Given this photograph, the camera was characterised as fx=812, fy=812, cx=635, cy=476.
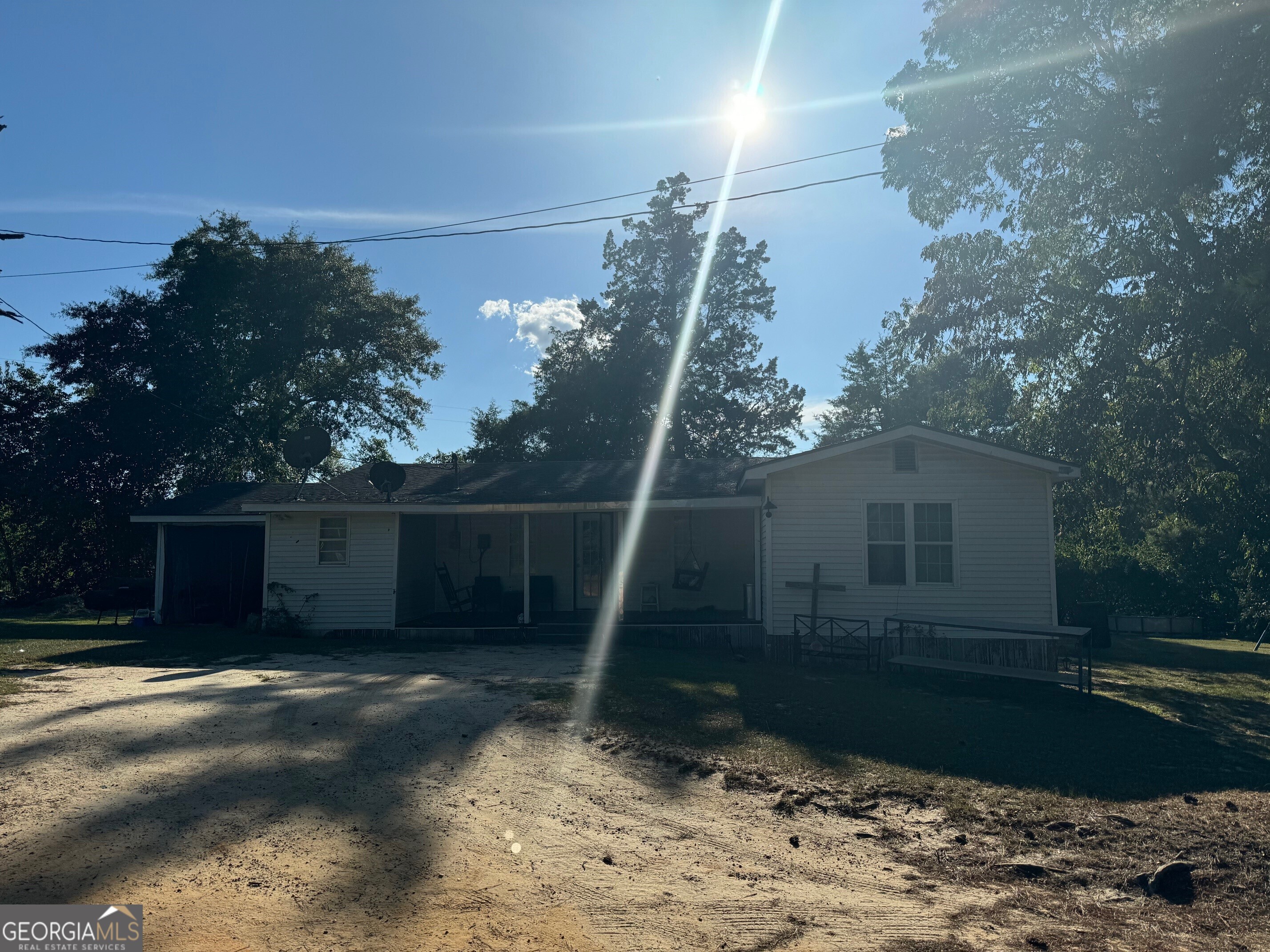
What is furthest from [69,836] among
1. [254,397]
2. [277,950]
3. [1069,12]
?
[254,397]

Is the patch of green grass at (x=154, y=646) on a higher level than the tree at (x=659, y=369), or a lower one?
lower

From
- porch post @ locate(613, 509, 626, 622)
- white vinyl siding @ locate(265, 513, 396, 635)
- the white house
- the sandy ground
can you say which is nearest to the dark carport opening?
the white house

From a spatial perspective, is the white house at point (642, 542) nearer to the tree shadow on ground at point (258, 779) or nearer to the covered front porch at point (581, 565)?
the covered front porch at point (581, 565)

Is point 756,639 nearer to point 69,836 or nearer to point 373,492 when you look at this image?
point 373,492

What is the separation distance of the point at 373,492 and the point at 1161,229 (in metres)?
17.9

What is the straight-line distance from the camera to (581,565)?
1791cm

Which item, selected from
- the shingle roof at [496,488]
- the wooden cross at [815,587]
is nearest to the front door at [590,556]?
the shingle roof at [496,488]

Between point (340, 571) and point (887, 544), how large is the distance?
33.6 ft

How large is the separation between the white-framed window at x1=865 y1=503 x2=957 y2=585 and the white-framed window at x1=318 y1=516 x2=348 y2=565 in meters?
9.88

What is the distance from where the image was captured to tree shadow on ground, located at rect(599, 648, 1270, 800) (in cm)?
686

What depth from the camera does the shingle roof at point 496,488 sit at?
622 inches

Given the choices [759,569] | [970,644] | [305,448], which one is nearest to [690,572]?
[759,569]

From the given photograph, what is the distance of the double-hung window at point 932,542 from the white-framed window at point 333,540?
10602mm

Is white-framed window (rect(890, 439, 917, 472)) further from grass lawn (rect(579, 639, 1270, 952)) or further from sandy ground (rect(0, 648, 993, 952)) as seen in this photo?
sandy ground (rect(0, 648, 993, 952))
